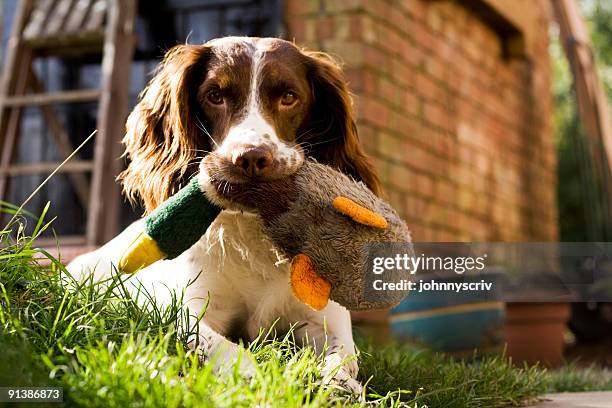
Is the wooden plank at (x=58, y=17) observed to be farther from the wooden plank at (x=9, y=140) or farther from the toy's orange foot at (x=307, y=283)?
the toy's orange foot at (x=307, y=283)

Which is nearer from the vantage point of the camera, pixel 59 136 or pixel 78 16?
pixel 78 16

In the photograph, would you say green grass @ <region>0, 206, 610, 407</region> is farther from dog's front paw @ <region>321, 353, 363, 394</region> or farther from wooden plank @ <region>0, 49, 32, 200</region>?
wooden plank @ <region>0, 49, 32, 200</region>

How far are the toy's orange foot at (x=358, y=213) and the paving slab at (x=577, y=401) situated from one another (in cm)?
78

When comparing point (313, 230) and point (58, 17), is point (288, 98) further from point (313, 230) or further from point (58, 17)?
point (58, 17)

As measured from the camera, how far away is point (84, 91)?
5.21 metres

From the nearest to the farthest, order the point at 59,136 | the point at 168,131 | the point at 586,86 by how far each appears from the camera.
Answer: the point at 168,131, the point at 59,136, the point at 586,86

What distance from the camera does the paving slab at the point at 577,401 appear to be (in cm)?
221

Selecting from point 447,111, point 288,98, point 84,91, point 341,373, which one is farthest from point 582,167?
point 341,373

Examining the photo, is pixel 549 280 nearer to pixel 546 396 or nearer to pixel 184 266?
pixel 546 396

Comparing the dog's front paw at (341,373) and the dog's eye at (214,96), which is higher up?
the dog's eye at (214,96)

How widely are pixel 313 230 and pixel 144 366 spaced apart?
504 mm

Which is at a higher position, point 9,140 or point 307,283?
point 9,140

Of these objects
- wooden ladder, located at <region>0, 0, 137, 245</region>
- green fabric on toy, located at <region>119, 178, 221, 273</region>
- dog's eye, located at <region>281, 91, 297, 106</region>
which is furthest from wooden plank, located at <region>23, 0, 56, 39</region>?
green fabric on toy, located at <region>119, 178, 221, 273</region>

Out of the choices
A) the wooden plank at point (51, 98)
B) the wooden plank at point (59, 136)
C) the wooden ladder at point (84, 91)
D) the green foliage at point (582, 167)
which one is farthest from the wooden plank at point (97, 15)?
the green foliage at point (582, 167)
